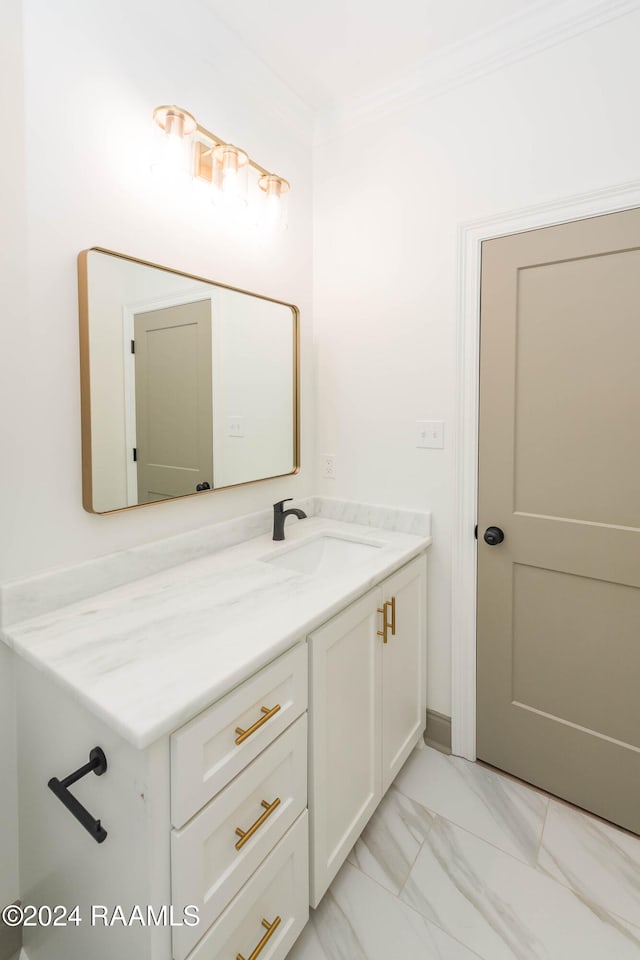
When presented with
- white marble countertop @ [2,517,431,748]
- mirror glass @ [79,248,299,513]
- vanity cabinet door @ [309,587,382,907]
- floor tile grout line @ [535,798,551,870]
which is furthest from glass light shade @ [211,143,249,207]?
floor tile grout line @ [535,798,551,870]

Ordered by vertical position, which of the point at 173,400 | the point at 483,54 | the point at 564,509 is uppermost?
the point at 483,54

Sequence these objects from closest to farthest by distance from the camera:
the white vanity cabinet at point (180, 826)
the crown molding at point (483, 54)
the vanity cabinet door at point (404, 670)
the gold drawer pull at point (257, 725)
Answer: the white vanity cabinet at point (180, 826), the gold drawer pull at point (257, 725), the crown molding at point (483, 54), the vanity cabinet door at point (404, 670)

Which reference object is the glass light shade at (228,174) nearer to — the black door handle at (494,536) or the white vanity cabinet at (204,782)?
the white vanity cabinet at (204,782)

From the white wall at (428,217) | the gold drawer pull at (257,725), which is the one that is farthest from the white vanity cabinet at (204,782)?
the white wall at (428,217)

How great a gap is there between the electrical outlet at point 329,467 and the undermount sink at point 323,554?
33cm

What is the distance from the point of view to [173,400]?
1438 mm

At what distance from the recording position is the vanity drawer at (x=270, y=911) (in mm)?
890

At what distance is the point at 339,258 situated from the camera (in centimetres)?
200

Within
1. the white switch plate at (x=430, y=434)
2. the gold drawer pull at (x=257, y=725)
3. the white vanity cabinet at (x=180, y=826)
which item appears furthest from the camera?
the white switch plate at (x=430, y=434)

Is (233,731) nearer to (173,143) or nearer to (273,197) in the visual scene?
(173,143)

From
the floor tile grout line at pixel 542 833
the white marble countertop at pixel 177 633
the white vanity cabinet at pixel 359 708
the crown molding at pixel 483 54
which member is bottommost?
the floor tile grout line at pixel 542 833

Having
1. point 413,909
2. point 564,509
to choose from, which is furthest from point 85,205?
point 413,909

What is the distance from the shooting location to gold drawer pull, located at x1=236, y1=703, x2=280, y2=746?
92 centimetres

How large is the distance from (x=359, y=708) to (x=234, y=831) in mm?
519
